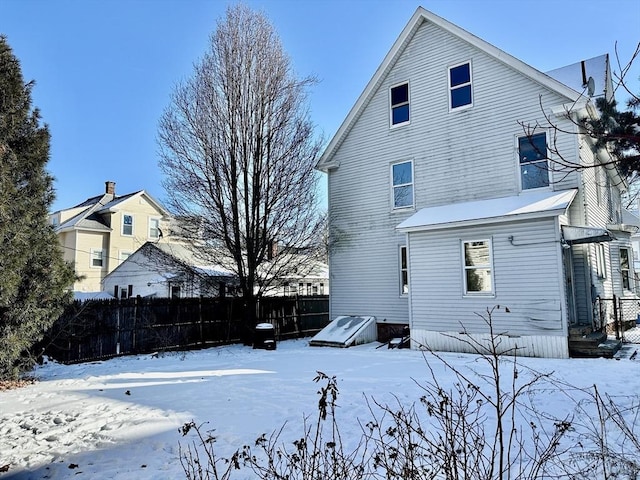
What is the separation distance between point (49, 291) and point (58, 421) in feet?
12.2

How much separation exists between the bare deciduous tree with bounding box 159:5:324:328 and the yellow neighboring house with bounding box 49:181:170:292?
13380 mm

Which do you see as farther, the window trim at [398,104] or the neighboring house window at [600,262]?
the window trim at [398,104]

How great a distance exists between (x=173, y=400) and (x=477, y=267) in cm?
817

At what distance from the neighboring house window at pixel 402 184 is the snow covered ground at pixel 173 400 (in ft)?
17.5

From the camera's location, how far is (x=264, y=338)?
1349 cm

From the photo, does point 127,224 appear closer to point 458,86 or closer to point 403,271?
point 403,271

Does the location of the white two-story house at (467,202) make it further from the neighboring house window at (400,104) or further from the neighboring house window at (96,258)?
the neighboring house window at (96,258)

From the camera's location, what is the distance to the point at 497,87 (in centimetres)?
1292

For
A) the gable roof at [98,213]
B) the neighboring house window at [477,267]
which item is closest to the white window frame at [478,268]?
the neighboring house window at [477,267]

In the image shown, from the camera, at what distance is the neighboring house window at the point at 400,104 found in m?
14.8

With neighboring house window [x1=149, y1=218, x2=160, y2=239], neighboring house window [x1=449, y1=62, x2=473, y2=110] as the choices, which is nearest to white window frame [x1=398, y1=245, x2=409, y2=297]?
neighboring house window [x1=449, y1=62, x2=473, y2=110]

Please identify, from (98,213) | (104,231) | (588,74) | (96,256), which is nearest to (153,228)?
(104,231)

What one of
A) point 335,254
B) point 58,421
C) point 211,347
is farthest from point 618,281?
point 58,421

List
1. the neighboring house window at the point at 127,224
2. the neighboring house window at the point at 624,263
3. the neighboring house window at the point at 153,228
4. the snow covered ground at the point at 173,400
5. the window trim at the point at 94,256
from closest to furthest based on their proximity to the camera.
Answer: the snow covered ground at the point at 173,400 < the neighboring house window at the point at 624,263 < the window trim at the point at 94,256 < the neighboring house window at the point at 127,224 < the neighboring house window at the point at 153,228
